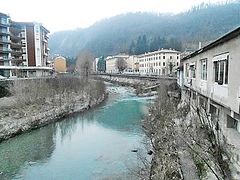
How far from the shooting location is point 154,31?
127m

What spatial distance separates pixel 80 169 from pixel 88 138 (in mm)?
6303

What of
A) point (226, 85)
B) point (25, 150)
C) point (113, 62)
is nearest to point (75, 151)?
point (25, 150)

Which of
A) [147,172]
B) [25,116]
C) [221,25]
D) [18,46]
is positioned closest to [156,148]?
[147,172]

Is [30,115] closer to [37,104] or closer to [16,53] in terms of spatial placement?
[37,104]

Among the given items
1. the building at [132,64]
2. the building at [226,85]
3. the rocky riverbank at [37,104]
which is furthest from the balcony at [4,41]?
the building at [132,64]

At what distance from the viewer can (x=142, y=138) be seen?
18453 mm

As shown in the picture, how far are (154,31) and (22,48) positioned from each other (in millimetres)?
85141

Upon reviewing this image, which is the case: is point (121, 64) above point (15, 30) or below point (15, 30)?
below

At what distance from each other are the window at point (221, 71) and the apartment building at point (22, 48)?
130 ft

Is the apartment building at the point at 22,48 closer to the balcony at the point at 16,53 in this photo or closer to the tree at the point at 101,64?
the balcony at the point at 16,53

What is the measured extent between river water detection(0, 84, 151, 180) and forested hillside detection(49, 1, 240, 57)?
53703mm

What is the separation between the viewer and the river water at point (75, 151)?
1297cm

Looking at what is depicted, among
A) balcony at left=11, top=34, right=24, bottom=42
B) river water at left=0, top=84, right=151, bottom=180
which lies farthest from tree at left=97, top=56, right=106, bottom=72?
river water at left=0, top=84, right=151, bottom=180

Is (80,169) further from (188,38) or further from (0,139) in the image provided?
(188,38)
